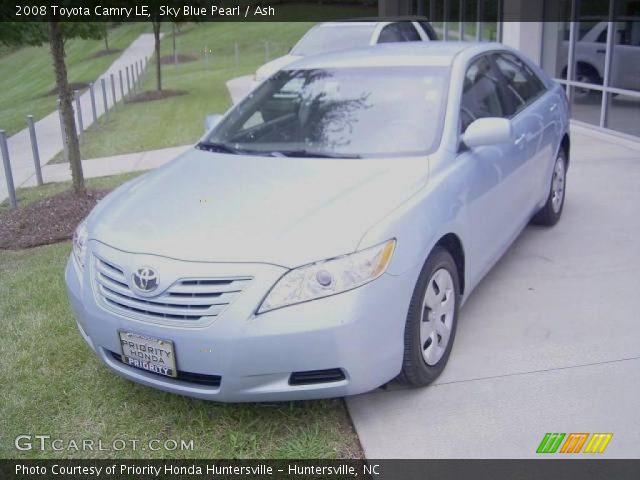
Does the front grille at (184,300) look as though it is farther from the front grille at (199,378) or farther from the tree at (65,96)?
the tree at (65,96)

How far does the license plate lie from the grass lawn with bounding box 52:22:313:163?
26.7 feet

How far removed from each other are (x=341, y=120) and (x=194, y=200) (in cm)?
108

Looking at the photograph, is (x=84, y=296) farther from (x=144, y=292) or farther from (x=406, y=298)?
(x=406, y=298)

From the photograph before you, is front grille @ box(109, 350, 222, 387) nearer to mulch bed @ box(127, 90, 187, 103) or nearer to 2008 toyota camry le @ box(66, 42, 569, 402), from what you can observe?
2008 toyota camry le @ box(66, 42, 569, 402)

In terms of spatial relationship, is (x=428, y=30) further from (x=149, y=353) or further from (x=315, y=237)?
(x=149, y=353)

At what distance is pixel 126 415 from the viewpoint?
3283 mm

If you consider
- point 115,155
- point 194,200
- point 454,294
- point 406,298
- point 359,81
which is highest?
point 359,81

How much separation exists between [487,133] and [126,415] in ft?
7.63

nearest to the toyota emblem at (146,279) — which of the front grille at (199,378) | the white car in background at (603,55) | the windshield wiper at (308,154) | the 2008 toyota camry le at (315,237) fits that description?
the 2008 toyota camry le at (315,237)

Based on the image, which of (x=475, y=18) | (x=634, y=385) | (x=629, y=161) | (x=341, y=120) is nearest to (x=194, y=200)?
(x=341, y=120)

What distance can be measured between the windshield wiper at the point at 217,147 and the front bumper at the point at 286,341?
1.38 meters

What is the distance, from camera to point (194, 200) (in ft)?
11.1
